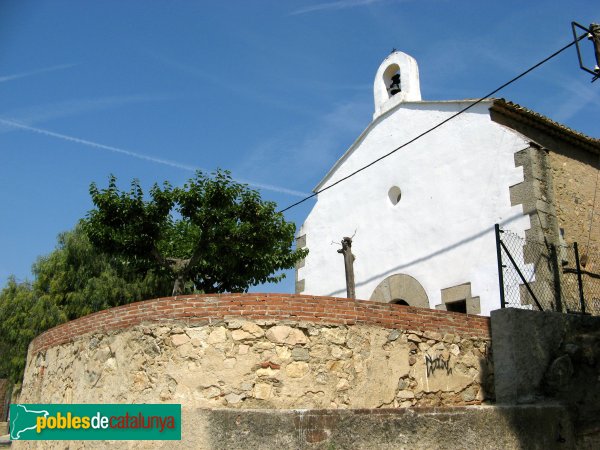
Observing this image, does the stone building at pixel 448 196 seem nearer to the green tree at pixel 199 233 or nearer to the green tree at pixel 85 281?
the green tree at pixel 199 233

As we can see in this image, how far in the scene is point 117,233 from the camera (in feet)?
35.8

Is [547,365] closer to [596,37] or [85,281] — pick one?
[596,37]

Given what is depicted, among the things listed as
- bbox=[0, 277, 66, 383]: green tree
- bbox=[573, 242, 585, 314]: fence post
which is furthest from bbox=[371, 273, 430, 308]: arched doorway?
bbox=[0, 277, 66, 383]: green tree

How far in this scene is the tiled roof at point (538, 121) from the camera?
31.9ft

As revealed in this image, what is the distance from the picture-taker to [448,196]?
1016 cm

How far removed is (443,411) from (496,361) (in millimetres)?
1807

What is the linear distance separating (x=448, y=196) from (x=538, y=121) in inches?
78.3

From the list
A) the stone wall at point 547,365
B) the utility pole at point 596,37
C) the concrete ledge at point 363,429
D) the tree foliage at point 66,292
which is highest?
the utility pole at point 596,37

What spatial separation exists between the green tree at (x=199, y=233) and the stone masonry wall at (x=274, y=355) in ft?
12.4

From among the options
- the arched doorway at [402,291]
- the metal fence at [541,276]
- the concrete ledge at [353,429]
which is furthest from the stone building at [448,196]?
the concrete ledge at [353,429]

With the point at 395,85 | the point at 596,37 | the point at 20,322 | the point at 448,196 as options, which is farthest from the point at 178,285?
the point at 20,322

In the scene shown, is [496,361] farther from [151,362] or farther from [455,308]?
[151,362]

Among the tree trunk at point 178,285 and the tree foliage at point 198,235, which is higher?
the tree foliage at point 198,235

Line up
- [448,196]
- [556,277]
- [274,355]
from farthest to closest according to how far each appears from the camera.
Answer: [448,196] < [556,277] < [274,355]
